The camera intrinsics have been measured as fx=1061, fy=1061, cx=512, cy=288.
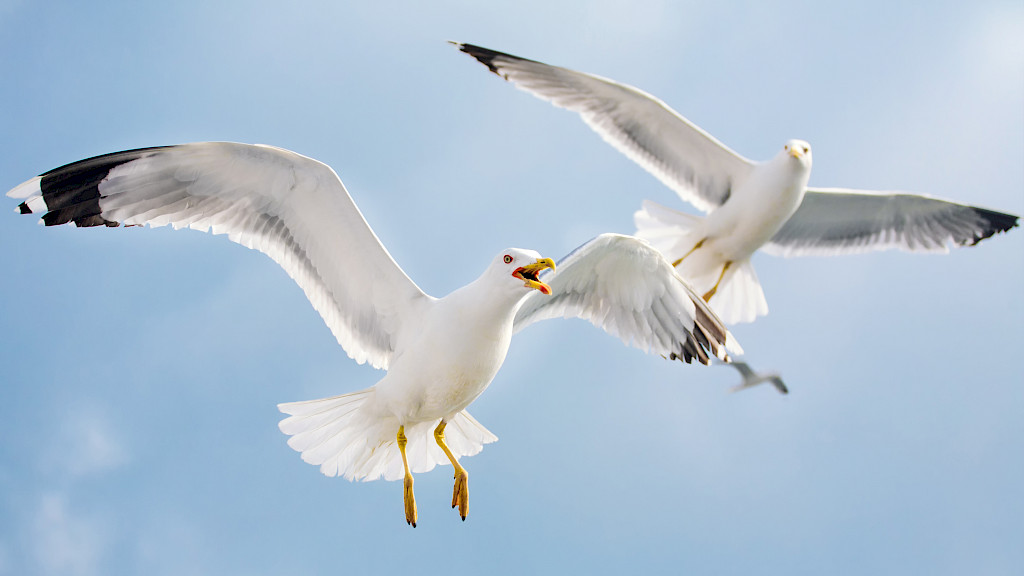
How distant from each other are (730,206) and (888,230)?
1412 millimetres

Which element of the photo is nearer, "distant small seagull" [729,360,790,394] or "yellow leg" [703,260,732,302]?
"distant small seagull" [729,360,790,394]

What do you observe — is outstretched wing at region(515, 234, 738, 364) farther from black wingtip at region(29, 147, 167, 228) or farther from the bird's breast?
black wingtip at region(29, 147, 167, 228)

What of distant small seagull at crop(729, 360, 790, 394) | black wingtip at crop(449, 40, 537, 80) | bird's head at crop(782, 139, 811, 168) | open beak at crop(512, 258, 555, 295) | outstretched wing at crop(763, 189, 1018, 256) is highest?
black wingtip at crop(449, 40, 537, 80)

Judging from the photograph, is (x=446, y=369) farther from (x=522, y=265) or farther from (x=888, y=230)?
(x=888, y=230)

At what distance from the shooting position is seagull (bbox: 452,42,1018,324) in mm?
6184

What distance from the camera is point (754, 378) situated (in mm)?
5871

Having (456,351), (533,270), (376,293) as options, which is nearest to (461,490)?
(456,351)

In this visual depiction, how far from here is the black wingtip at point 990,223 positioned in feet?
23.8

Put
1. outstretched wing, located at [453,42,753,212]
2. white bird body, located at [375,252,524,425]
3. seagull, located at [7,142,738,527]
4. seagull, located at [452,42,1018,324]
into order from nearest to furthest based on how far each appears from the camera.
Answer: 1. white bird body, located at [375,252,524,425]
2. seagull, located at [7,142,738,527]
3. outstretched wing, located at [453,42,753,212]
4. seagull, located at [452,42,1018,324]

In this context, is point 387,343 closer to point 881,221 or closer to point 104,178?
point 104,178

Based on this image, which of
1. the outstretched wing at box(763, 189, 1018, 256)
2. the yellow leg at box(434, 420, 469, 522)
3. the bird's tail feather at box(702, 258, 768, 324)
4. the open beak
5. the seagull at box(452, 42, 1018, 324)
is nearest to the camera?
the open beak

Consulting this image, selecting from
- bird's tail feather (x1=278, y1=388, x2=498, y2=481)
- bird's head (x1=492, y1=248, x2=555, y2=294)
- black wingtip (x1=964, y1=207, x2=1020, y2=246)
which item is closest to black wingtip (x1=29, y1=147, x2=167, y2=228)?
bird's tail feather (x1=278, y1=388, x2=498, y2=481)

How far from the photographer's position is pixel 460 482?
4.59m

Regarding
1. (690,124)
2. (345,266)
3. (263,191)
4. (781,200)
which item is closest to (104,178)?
(263,191)
